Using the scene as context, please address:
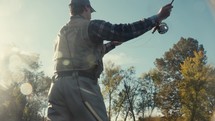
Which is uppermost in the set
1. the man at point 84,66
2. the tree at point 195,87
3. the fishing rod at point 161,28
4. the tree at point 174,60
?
the tree at point 174,60

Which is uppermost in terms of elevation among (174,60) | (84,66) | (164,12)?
(174,60)

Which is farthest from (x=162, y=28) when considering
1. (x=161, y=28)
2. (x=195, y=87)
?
(x=195, y=87)

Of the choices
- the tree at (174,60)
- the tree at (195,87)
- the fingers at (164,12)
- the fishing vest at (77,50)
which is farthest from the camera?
the tree at (174,60)

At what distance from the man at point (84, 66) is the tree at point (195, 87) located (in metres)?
39.0

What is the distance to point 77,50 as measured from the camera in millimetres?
4715

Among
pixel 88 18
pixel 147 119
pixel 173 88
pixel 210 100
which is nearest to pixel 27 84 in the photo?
pixel 147 119

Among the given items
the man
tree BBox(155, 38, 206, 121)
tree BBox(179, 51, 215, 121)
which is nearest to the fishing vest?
the man

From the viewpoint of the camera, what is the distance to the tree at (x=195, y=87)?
42.9m

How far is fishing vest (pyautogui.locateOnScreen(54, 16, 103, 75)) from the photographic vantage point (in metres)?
4.68

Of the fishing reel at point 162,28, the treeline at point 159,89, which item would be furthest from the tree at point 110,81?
the fishing reel at point 162,28

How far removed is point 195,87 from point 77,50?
3962 cm

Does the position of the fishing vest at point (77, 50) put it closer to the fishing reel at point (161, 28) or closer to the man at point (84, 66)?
the man at point (84, 66)

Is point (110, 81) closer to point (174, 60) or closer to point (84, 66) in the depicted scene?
point (174, 60)

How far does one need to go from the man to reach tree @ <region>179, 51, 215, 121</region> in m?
39.0
